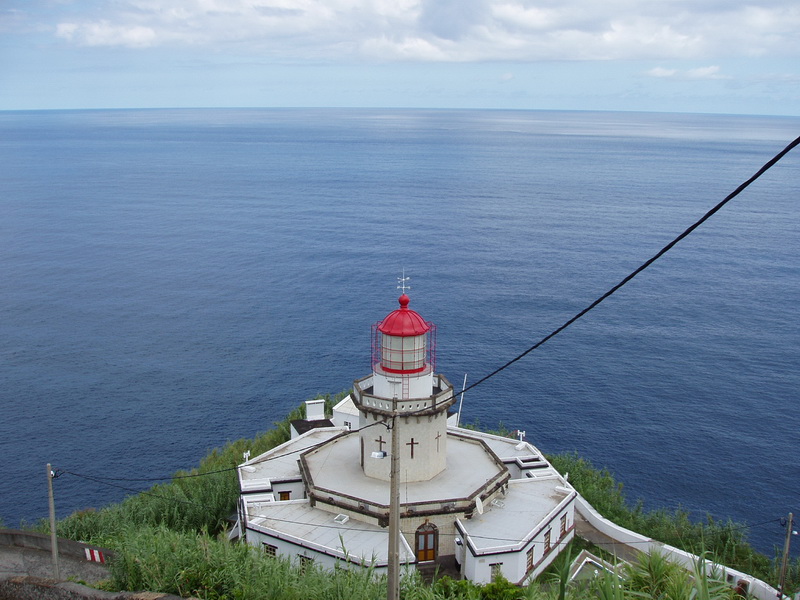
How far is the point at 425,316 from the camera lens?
6625cm

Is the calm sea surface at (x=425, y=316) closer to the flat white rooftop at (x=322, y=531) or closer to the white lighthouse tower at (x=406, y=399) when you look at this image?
the flat white rooftop at (x=322, y=531)

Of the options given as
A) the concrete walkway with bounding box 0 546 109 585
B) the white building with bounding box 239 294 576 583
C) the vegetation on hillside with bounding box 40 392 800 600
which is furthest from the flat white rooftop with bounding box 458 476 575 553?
the concrete walkway with bounding box 0 546 109 585

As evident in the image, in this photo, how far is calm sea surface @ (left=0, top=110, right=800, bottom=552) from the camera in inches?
1794

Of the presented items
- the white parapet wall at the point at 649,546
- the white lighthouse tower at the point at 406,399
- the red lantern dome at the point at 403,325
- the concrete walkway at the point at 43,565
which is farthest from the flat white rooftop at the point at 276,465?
the white parapet wall at the point at 649,546

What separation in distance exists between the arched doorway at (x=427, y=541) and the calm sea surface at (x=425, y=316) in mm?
19760

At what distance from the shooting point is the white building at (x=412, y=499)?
81.6ft

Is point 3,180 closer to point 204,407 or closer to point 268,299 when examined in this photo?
point 268,299

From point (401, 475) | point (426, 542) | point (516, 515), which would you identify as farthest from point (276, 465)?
point (516, 515)

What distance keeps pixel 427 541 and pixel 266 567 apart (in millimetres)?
9553

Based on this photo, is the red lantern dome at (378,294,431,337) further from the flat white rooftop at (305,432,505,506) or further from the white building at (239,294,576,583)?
the flat white rooftop at (305,432,505,506)

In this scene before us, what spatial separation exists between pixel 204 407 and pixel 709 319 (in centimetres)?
4569

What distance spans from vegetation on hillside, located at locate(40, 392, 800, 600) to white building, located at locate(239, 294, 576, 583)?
7.67 ft

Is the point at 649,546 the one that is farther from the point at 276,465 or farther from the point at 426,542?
the point at 276,465

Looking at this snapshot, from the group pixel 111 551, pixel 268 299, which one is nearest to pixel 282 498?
pixel 111 551
